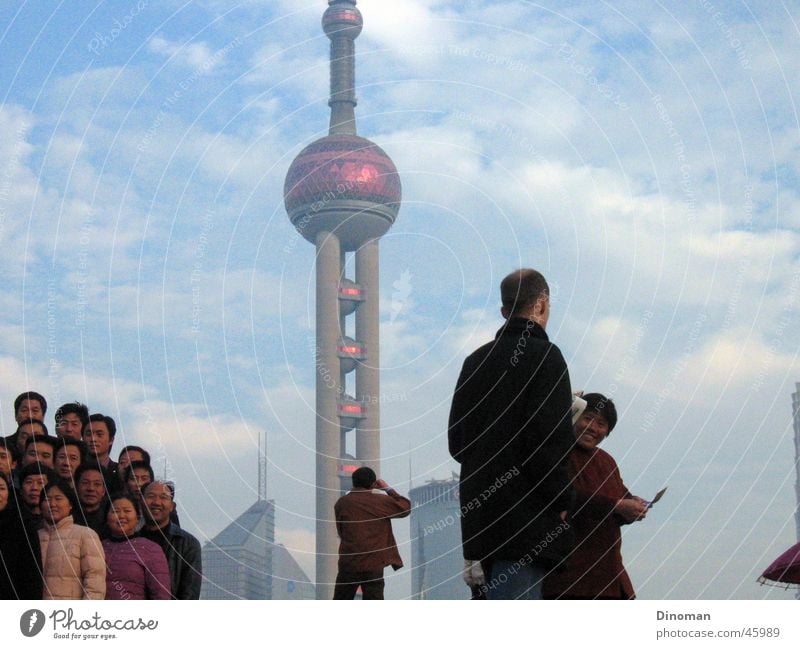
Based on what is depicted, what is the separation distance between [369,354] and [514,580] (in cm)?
14940

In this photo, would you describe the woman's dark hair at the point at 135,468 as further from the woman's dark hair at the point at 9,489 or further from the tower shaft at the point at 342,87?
the tower shaft at the point at 342,87

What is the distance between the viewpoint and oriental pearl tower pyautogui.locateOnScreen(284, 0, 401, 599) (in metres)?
148

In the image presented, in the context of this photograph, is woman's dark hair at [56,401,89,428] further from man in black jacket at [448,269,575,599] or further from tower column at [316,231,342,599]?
tower column at [316,231,342,599]

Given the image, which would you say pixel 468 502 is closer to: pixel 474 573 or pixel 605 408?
pixel 474 573

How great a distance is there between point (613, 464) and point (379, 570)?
8.15 ft

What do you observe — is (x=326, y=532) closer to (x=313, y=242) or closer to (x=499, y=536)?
(x=313, y=242)

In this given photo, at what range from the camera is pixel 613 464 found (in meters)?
9.04

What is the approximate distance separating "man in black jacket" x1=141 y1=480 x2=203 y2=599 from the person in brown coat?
1.13 metres

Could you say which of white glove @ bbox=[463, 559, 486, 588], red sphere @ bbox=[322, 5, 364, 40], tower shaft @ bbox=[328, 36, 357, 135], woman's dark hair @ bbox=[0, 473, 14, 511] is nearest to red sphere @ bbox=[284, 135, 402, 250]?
tower shaft @ bbox=[328, 36, 357, 135]

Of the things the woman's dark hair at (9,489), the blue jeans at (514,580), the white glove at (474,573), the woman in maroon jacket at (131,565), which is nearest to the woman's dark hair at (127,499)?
the woman in maroon jacket at (131,565)

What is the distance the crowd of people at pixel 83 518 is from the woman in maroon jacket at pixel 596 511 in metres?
3.26

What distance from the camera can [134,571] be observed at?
1005 centimetres

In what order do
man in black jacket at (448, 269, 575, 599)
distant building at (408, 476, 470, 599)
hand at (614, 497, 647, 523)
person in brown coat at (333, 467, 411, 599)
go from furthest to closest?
A: distant building at (408, 476, 470, 599)
person in brown coat at (333, 467, 411, 599)
hand at (614, 497, 647, 523)
man in black jacket at (448, 269, 575, 599)
